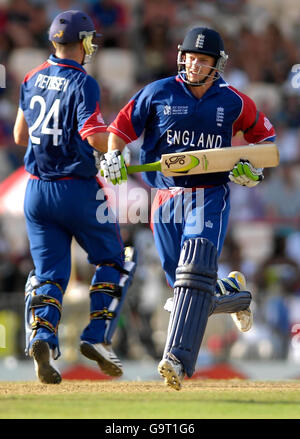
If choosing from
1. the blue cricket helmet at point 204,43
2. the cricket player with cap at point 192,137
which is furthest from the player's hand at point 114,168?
the blue cricket helmet at point 204,43

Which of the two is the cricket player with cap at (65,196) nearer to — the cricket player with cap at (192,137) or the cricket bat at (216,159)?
the cricket player with cap at (192,137)

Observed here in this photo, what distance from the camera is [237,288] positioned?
7.04 m

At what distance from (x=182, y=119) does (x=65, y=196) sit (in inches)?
41.4

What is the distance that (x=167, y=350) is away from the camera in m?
6.16

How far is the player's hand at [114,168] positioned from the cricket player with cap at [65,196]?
432 mm

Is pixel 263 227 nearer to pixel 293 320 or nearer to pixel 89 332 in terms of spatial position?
pixel 293 320

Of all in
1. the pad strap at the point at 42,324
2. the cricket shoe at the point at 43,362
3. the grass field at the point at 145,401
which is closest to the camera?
the grass field at the point at 145,401

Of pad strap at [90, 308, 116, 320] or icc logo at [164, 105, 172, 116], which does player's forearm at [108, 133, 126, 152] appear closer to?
icc logo at [164, 105, 172, 116]

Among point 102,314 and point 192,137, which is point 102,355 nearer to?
point 102,314

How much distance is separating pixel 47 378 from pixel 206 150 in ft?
6.42

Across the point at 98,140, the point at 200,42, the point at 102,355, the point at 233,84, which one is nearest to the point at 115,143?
the point at 98,140

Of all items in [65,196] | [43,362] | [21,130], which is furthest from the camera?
[21,130]

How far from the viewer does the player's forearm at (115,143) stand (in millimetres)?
6715

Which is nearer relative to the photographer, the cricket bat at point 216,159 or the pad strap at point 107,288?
the cricket bat at point 216,159
